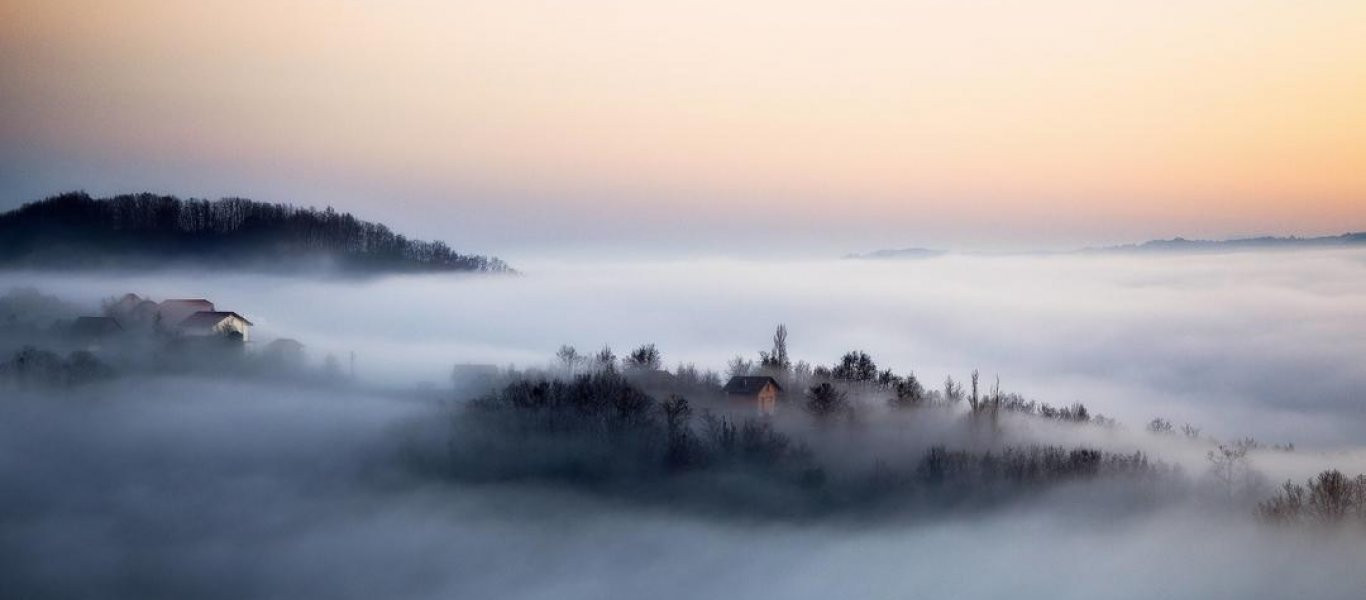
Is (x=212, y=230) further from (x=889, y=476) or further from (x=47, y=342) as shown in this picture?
(x=889, y=476)

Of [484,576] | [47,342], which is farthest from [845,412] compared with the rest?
[47,342]

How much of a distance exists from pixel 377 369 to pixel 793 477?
96.6 ft

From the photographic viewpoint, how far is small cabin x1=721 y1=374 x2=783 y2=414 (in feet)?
198

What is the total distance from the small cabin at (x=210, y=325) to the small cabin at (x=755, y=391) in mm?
29136

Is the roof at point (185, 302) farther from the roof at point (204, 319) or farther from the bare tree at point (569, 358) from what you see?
the bare tree at point (569, 358)

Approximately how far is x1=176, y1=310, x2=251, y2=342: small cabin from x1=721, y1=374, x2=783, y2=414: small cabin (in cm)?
2914

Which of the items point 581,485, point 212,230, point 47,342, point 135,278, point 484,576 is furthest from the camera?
point 212,230

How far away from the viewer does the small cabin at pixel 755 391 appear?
60.2 meters

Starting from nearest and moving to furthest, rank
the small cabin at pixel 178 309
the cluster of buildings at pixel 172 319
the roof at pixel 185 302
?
the cluster of buildings at pixel 172 319, the small cabin at pixel 178 309, the roof at pixel 185 302

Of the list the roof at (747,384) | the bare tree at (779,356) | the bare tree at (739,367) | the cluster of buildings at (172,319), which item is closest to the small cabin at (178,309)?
the cluster of buildings at (172,319)

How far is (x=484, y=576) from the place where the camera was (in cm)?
5278

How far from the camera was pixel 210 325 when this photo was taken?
64312 mm

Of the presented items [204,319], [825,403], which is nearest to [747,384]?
[825,403]

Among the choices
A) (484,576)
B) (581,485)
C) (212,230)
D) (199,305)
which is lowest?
(484,576)
